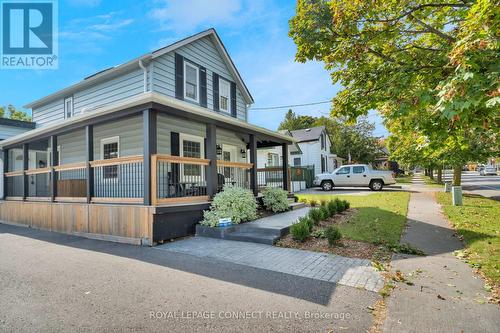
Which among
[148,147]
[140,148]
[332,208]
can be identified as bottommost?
[332,208]

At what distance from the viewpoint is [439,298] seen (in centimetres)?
342

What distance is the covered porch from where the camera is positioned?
22.0 ft

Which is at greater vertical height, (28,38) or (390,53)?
(28,38)

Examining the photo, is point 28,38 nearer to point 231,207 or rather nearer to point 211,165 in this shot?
point 211,165

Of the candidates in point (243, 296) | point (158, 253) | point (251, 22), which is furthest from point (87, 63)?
point (243, 296)

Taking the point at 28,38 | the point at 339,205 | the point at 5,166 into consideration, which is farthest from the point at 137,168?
the point at 5,166

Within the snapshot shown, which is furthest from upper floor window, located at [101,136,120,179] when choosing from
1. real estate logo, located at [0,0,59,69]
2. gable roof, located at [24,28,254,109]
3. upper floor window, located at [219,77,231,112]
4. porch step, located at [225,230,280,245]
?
porch step, located at [225,230,280,245]

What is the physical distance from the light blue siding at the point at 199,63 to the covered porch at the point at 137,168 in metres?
1.32

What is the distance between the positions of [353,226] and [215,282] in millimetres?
4959

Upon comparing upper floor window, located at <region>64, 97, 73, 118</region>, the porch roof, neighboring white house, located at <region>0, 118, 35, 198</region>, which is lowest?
the porch roof

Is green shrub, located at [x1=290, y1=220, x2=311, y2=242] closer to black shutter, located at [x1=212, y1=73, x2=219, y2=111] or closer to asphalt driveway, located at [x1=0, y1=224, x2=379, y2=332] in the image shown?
asphalt driveway, located at [x1=0, y1=224, x2=379, y2=332]

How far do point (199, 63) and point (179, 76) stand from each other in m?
1.51

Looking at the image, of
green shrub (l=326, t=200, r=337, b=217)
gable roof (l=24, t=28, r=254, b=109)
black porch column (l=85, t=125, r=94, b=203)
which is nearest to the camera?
black porch column (l=85, t=125, r=94, b=203)

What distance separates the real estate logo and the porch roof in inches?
128
